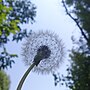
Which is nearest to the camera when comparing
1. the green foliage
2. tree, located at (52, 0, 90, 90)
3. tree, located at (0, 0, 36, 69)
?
tree, located at (0, 0, 36, 69)

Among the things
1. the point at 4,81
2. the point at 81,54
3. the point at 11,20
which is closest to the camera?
the point at 11,20

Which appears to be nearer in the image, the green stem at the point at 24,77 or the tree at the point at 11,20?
the tree at the point at 11,20

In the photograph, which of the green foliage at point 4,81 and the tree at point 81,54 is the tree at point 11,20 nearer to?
the tree at point 81,54

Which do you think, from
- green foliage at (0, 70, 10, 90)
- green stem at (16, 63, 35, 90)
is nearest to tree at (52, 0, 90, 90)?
green stem at (16, 63, 35, 90)

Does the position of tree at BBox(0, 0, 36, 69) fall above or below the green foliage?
below

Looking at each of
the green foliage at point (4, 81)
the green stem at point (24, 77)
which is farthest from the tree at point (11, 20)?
the green foliage at point (4, 81)

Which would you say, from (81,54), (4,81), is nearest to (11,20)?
(81,54)

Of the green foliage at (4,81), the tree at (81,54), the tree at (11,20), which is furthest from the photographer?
the green foliage at (4,81)

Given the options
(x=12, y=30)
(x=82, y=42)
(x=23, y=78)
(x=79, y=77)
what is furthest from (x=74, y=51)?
(x=12, y=30)

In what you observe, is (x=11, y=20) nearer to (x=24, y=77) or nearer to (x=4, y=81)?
(x=24, y=77)

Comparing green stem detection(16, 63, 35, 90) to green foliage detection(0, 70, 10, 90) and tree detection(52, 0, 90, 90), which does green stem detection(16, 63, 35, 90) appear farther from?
green foliage detection(0, 70, 10, 90)

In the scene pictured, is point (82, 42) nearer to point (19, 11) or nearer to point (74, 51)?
point (74, 51)

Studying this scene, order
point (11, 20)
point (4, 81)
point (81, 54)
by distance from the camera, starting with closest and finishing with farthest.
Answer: point (11, 20) < point (81, 54) < point (4, 81)

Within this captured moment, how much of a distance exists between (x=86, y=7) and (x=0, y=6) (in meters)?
11.5
